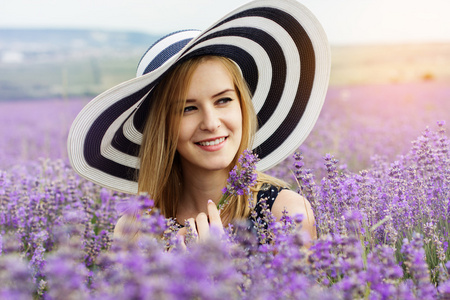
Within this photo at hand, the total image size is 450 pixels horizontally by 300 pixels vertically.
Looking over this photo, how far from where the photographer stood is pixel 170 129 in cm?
254

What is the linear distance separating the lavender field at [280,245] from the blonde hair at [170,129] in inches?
14.8

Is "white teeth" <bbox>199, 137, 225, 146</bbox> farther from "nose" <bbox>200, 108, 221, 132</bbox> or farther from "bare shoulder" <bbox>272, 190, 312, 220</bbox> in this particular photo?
"bare shoulder" <bbox>272, 190, 312, 220</bbox>

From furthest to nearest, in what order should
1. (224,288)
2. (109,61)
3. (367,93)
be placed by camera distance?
(109,61) < (367,93) < (224,288)

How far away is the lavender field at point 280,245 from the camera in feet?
2.83

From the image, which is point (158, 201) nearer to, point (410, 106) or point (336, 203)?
point (336, 203)

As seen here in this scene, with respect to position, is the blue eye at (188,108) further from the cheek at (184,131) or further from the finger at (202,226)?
the finger at (202,226)

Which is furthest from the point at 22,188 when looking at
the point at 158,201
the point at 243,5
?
the point at 243,5

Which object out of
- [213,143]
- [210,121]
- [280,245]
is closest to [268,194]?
[213,143]

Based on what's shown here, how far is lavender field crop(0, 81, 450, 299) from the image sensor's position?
0.86m

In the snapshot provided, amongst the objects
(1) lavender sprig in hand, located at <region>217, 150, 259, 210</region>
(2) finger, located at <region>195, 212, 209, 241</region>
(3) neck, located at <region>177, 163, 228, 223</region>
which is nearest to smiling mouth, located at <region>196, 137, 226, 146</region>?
(3) neck, located at <region>177, 163, 228, 223</region>

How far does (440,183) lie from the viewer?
2.43 m

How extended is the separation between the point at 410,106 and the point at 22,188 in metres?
7.51

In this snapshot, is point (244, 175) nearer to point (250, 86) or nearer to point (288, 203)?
point (288, 203)

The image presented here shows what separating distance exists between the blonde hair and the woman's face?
0.04m
